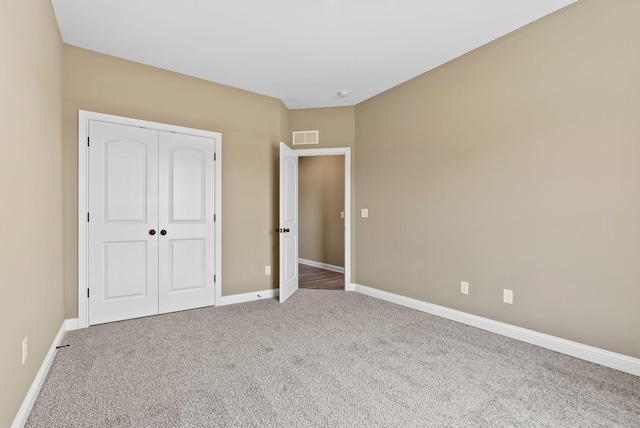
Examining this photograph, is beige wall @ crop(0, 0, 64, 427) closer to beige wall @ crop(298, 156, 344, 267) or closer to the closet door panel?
the closet door panel

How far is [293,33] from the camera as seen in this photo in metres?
2.68

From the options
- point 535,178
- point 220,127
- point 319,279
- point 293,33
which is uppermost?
point 293,33

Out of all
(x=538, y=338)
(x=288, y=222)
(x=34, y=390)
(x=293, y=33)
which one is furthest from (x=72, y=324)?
(x=538, y=338)

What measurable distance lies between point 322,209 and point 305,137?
2.11m

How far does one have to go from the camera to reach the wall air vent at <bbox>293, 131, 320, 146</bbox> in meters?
4.43

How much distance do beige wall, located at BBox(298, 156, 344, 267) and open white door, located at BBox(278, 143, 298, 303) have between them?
1748 millimetres

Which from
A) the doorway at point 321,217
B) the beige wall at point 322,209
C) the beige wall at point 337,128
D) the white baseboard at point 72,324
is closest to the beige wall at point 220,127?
the white baseboard at point 72,324

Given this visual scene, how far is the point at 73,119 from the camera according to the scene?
284 cm

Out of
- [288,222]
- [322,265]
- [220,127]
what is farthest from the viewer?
[322,265]

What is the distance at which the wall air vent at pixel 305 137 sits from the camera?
443 cm

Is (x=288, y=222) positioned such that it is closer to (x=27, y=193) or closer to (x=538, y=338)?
(x=27, y=193)

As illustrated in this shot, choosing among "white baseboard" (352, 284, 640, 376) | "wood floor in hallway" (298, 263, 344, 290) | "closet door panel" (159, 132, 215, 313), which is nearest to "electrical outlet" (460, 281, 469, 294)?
"white baseboard" (352, 284, 640, 376)

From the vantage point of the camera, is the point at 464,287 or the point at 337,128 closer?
the point at 464,287

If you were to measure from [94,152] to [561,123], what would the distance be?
4.18m
